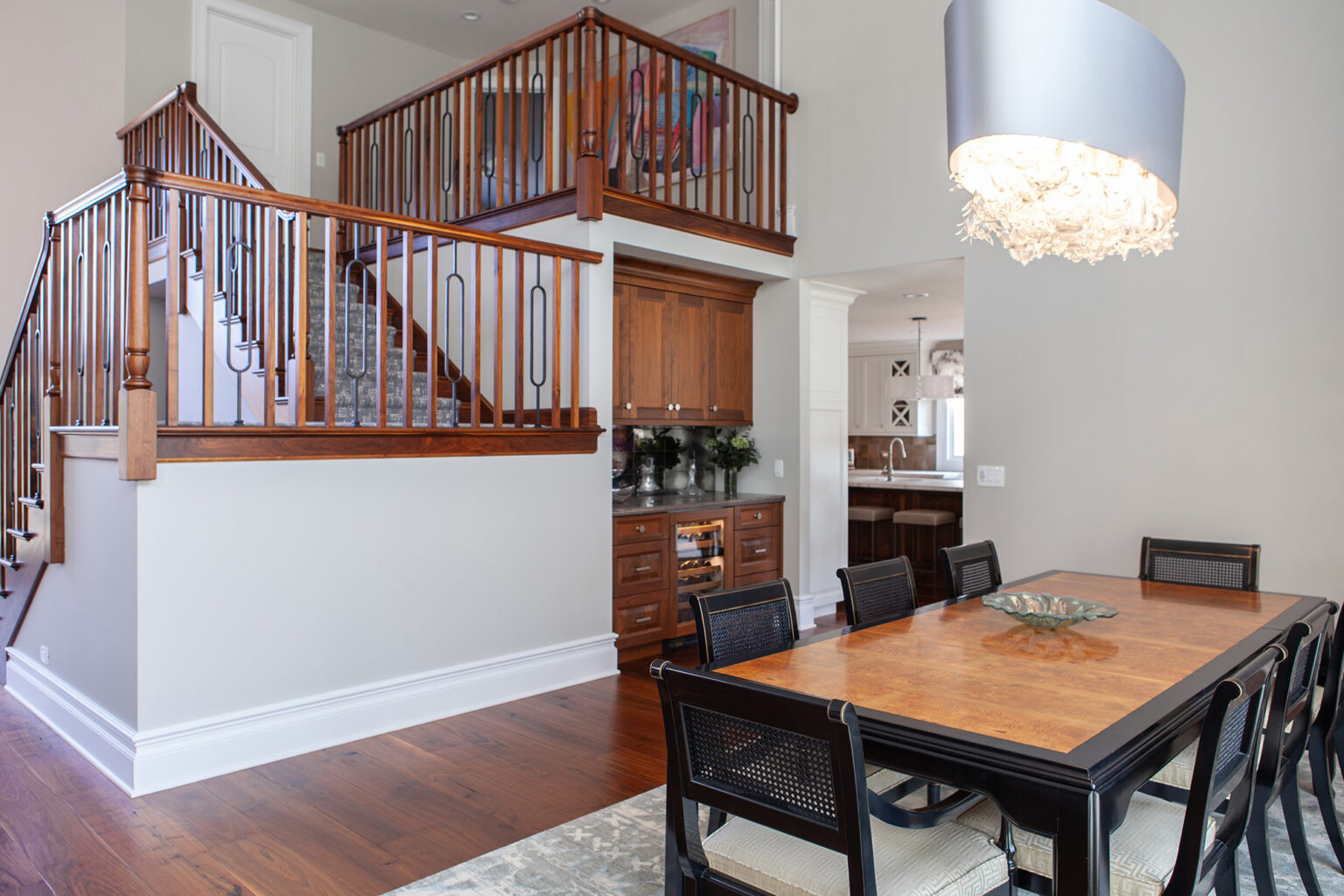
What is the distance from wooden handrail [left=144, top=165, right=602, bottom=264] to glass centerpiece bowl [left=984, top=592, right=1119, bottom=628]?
266 centimetres

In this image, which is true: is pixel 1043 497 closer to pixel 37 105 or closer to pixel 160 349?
pixel 160 349

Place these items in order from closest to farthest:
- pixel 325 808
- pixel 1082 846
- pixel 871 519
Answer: pixel 1082 846, pixel 325 808, pixel 871 519

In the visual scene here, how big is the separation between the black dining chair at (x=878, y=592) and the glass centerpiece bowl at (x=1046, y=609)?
31cm

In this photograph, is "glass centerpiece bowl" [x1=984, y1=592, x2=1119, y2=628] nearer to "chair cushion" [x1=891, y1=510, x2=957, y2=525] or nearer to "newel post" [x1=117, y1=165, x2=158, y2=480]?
"newel post" [x1=117, y1=165, x2=158, y2=480]

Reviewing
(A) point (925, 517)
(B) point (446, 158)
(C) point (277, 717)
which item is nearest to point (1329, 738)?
(C) point (277, 717)

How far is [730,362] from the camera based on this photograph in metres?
6.00

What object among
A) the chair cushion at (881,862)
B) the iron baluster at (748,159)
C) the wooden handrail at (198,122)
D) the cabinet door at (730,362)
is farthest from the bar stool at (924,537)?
the chair cushion at (881,862)

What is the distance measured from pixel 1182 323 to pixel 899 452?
725 cm

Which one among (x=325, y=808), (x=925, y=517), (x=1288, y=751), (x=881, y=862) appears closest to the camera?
(x=881, y=862)

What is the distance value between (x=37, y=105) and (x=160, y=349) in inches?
76.0

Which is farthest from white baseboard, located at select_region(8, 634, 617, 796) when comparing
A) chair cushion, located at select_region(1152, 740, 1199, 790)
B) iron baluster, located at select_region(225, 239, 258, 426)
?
chair cushion, located at select_region(1152, 740, 1199, 790)

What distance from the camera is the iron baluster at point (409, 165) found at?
5727 mm

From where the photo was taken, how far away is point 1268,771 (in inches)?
80.3

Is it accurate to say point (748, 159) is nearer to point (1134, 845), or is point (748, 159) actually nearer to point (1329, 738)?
point (1329, 738)
